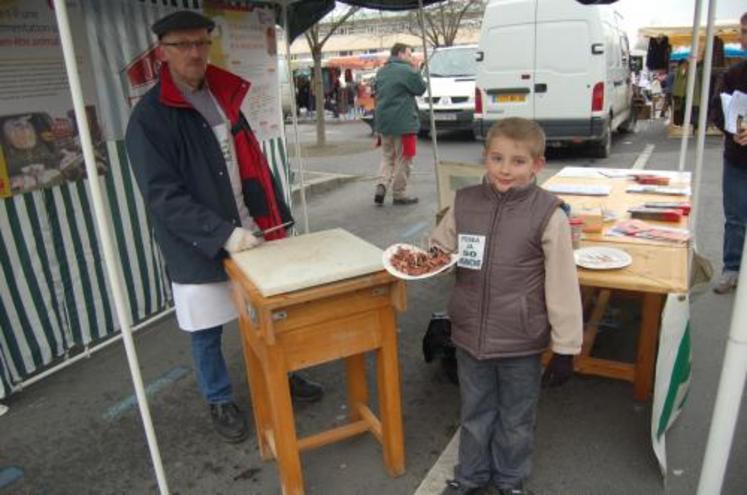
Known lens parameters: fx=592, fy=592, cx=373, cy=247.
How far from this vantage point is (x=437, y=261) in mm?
2131

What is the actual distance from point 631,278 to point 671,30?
14782 millimetres

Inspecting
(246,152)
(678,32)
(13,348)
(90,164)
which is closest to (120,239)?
(13,348)

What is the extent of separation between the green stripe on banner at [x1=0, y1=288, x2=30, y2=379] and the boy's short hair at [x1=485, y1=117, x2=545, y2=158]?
108 inches

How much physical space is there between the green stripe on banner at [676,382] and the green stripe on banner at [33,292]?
10.8 feet

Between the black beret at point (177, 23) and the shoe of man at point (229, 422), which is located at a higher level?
the black beret at point (177, 23)

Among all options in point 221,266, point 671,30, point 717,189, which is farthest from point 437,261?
point 671,30

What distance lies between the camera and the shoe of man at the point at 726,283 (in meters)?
4.19

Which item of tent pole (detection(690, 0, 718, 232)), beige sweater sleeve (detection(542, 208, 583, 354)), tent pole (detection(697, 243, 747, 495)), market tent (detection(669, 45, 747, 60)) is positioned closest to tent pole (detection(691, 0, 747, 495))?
tent pole (detection(697, 243, 747, 495))

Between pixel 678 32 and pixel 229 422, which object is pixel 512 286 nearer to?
pixel 229 422

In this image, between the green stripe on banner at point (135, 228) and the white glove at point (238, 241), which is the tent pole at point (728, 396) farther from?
the green stripe on banner at point (135, 228)

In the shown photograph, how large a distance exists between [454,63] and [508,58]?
12.0 feet

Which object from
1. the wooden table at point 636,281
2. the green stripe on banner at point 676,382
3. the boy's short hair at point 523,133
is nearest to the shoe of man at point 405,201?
the wooden table at point 636,281

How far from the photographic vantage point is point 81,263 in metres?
3.65

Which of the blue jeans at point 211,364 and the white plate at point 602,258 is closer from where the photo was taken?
the white plate at point 602,258
